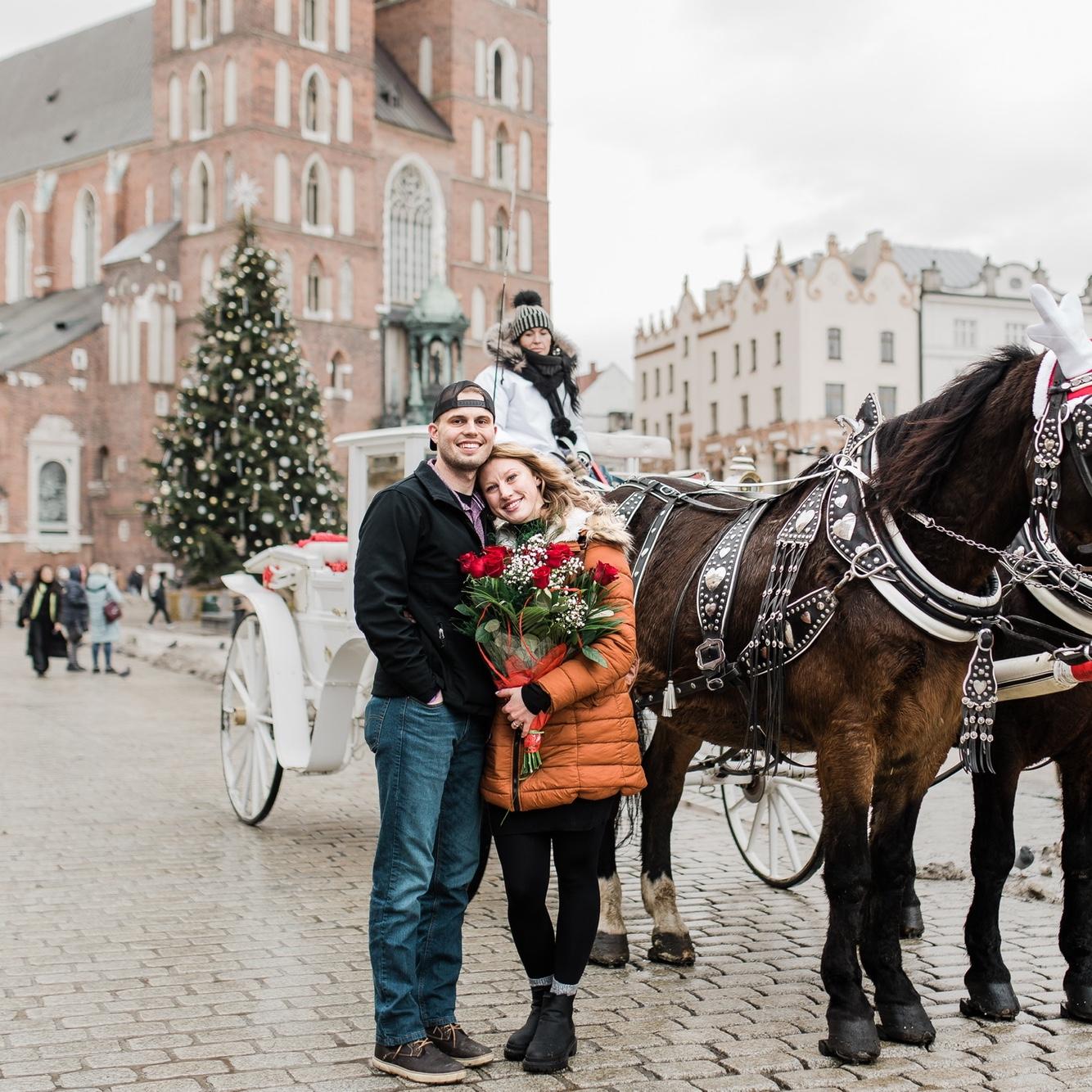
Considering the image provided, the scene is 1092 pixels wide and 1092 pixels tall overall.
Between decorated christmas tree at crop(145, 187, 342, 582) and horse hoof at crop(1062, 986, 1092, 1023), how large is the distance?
26528 mm

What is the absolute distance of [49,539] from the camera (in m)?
48.2

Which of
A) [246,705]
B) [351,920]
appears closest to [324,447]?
[246,705]

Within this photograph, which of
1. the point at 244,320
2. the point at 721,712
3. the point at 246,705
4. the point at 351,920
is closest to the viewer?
the point at 721,712

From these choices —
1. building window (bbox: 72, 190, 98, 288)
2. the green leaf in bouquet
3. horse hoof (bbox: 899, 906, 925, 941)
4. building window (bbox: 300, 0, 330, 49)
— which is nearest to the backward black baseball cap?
the green leaf in bouquet

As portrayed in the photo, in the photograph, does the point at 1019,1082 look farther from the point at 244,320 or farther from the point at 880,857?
the point at 244,320

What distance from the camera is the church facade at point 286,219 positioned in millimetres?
46125

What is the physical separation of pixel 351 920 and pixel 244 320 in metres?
26.9

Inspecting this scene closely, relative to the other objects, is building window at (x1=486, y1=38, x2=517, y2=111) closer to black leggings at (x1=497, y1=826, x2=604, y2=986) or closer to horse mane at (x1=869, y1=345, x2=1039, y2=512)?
horse mane at (x1=869, y1=345, x2=1039, y2=512)

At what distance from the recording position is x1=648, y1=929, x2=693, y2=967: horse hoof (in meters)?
5.32

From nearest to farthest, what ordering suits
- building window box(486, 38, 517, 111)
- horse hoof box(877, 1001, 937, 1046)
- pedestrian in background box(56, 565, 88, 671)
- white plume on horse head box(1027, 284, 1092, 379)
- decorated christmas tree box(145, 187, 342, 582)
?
white plume on horse head box(1027, 284, 1092, 379), horse hoof box(877, 1001, 937, 1046), pedestrian in background box(56, 565, 88, 671), decorated christmas tree box(145, 187, 342, 582), building window box(486, 38, 517, 111)

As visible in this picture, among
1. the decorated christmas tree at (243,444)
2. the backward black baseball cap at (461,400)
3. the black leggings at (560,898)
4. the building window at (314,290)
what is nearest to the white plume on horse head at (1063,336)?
the backward black baseball cap at (461,400)

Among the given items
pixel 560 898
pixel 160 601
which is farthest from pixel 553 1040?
pixel 160 601

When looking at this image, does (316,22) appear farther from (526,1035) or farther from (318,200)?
(526,1035)

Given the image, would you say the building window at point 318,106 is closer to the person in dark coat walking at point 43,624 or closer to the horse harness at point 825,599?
the person in dark coat walking at point 43,624
